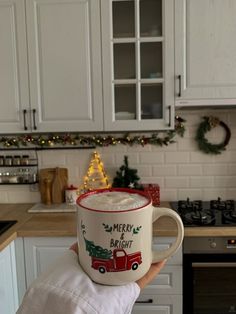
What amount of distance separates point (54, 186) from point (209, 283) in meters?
1.09

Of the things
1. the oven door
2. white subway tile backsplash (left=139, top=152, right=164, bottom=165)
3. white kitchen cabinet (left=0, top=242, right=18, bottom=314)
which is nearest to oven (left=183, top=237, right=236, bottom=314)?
the oven door

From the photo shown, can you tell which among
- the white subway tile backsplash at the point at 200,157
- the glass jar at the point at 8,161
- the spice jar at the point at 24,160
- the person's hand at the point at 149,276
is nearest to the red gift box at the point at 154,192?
the white subway tile backsplash at the point at 200,157

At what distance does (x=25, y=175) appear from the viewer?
2.08 m

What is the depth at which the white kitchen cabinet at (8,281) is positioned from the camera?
4.75 ft

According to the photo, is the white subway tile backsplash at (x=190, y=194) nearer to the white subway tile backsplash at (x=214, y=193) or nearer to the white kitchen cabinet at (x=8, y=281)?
the white subway tile backsplash at (x=214, y=193)

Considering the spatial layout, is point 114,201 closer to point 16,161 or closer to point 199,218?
point 199,218

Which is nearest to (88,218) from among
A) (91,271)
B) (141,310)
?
(91,271)

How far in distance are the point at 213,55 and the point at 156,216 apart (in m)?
1.34

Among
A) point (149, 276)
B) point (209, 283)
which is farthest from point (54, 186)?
point (149, 276)

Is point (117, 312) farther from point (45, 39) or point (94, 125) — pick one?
point (45, 39)

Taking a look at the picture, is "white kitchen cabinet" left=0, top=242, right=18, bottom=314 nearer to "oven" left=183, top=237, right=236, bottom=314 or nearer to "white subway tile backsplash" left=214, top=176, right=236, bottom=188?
"oven" left=183, top=237, right=236, bottom=314

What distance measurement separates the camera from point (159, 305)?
1626mm

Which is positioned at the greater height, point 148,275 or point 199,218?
point 148,275

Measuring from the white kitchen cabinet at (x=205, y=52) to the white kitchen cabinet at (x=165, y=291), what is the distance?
811mm
